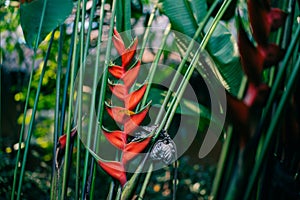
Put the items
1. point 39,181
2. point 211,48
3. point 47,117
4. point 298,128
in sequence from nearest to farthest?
point 298,128
point 211,48
point 39,181
point 47,117

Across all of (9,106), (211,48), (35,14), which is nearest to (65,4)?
(35,14)

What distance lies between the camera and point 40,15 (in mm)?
867

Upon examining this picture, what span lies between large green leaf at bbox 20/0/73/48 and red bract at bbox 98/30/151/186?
30 centimetres

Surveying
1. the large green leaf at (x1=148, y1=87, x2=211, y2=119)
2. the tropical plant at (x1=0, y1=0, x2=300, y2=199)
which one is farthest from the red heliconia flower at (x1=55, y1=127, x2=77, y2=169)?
the large green leaf at (x1=148, y1=87, x2=211, y2=119)

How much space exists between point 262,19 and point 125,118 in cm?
24

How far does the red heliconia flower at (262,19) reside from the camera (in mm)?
325

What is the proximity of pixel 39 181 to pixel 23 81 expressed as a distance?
828 millimetres

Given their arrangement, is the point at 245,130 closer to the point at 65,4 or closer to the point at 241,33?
the point at 241,33

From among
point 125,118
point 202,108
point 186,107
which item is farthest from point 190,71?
point 186,107

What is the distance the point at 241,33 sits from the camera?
1.05 feet

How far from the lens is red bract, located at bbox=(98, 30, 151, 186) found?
504 millimetres

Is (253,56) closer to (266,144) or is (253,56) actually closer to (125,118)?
(266,144)

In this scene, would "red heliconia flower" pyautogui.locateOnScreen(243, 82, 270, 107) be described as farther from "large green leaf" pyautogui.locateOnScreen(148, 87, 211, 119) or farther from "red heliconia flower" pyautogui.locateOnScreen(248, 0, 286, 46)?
"large green leaf" pyautogui.locateOnScreen(148, 87, 211, 119)

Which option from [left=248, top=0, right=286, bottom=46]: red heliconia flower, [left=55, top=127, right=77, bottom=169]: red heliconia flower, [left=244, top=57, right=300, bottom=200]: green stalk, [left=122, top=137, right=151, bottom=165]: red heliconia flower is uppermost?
[left=248, top=0, right=286, bottom=46]: red heliconia flower
